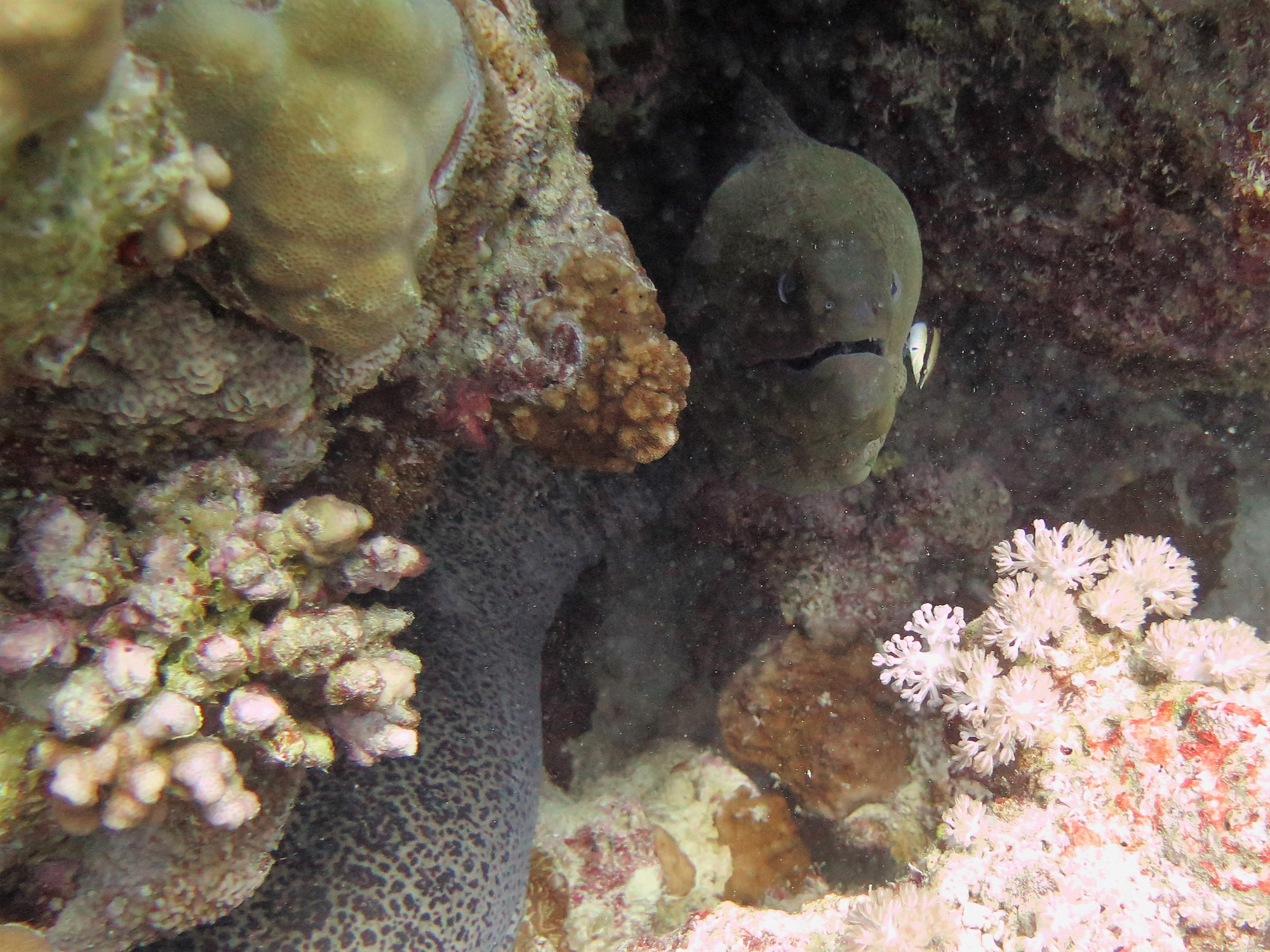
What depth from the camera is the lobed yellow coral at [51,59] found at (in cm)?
100

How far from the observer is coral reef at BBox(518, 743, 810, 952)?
3316mm

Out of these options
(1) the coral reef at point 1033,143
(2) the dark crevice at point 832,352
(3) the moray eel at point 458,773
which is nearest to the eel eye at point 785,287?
(2) the dark crevice at point 832,352

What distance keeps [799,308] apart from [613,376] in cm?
81

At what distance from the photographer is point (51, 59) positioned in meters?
1.05

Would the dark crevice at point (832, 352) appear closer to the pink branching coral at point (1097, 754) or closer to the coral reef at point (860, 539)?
the coral reef at point (860, 539)

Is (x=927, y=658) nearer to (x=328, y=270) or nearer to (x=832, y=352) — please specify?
(x=832, y=352)

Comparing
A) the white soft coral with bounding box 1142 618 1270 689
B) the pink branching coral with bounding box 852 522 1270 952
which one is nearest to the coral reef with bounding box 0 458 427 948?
the pink branching coral with bounding box 852 522 1270 952

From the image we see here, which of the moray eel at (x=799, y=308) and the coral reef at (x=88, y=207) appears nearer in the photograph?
the coral reef at (x=88, y=207)

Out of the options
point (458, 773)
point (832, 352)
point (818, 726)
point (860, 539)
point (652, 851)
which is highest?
point (832, 352)

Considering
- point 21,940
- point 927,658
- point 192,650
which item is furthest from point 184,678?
point 927,658

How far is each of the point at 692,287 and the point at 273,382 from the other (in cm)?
192

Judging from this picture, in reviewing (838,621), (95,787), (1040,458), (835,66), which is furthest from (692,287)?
(95,787)

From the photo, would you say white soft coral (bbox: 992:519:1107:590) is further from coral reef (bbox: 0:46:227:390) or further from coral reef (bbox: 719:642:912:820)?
coral reef (bbox: 0:46:227:390)

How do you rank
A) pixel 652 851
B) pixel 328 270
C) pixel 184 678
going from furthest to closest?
pixel 652 851 → pixel 184 678 → pixel 328 270
